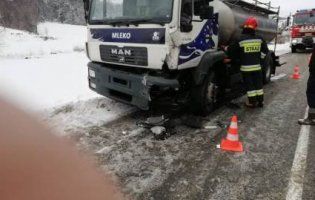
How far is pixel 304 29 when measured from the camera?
65.7 feet

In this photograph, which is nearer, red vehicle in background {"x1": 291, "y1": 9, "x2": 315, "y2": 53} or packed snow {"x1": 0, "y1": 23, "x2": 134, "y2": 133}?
packed snow {"x1": 0, "y1": 23, "x2": 134, "y2": 133}

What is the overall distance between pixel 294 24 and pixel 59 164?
64.9 feet

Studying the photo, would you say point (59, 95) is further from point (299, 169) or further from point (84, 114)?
point (299, 169)

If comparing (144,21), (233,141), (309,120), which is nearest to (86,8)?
(144,21)

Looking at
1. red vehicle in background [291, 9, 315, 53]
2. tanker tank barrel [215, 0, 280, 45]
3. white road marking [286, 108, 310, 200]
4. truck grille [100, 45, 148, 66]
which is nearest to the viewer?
white road marking [286, 108, 310, 200]

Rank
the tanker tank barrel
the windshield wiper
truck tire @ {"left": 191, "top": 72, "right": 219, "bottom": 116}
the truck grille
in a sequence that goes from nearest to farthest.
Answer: the windshield wiper
the truck grille
truck tire @ {"left": 191, "top": 72, "right": 219, "bottom": 116}
the tanker tank barrel

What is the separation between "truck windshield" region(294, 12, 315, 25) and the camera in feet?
65.2

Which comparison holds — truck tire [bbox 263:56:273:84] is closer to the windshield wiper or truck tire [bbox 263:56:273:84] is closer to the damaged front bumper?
the damaged front bumper

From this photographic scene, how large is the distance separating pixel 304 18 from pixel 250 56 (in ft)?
50.7

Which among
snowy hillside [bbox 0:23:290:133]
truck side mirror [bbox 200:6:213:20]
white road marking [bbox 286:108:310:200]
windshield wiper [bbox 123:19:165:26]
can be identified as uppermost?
truck side mirror [bbox 200:6:213:20]

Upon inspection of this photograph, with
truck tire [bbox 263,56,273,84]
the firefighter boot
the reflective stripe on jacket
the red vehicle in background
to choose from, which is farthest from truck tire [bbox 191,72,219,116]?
the red vehicle in background

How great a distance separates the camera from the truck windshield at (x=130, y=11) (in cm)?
515

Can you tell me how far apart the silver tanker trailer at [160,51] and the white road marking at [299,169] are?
5.87 ft

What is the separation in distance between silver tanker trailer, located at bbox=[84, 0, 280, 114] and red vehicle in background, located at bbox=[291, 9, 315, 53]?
14.9m
